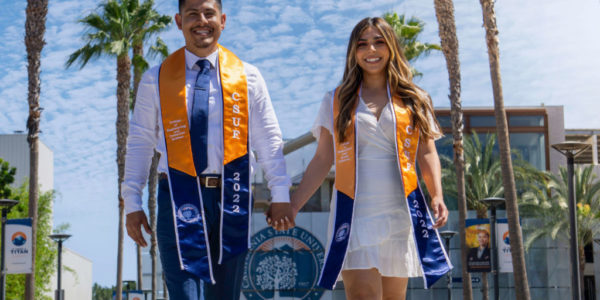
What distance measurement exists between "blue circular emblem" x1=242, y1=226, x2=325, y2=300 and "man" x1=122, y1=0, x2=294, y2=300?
33.7 meters

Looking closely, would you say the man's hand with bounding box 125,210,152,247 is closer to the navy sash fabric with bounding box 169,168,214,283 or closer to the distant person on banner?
the navy sash fabric with bounding box 169,168,214,283

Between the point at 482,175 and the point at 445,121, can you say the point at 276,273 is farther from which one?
the point at 445,121

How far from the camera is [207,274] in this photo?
376 cm

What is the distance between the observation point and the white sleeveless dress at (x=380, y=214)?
4.13 m

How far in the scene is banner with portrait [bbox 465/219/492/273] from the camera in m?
19.8

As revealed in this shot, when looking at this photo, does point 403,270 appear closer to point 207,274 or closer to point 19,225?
point 207,274

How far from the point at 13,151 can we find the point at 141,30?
3548cm

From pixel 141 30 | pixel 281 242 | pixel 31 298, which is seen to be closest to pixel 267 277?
pixel 281 242

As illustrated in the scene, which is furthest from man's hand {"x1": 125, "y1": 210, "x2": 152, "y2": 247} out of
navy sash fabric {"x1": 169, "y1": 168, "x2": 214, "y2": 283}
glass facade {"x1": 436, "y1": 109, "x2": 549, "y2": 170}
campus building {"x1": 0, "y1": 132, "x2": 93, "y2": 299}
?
campus building {"x1": 0, "y1": 132, "x2": 93, "y2": 299}

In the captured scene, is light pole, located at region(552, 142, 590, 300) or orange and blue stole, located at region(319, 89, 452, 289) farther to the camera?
light pole, located at region(552, 142, 590, 300)

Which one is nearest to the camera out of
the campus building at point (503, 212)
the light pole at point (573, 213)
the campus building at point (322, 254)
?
the light pole at point (573, 213)

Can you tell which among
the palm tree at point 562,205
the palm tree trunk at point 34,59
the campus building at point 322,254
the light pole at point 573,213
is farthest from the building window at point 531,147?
the palm tree trunk at point 34,59

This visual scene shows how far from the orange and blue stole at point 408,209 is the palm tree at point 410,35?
896 inches

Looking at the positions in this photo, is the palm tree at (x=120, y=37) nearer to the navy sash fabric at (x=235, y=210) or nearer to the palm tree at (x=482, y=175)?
the palm tree at (x=482, y=175)
